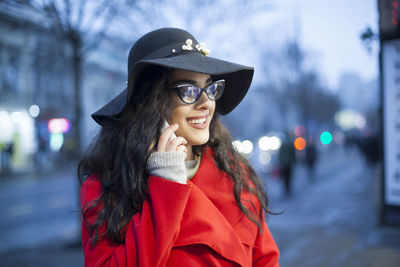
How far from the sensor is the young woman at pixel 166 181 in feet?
4.73

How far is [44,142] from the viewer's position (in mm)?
22828

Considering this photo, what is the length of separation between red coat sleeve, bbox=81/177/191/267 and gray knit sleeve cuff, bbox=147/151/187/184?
0.08 ft

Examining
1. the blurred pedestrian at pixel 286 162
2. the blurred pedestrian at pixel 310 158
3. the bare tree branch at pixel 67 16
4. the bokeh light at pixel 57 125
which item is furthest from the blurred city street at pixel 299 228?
the bokeh light at pixel 57 125

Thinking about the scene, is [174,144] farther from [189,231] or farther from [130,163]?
[189,231]

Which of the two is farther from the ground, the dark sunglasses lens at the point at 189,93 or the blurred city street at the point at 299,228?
the dark sunglasses lens at the point at 189,93

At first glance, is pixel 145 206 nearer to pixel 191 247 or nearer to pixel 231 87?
pixel 191 247

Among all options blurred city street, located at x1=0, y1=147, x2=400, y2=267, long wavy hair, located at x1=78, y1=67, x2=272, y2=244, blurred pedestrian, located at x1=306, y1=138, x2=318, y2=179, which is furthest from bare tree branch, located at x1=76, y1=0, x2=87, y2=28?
blurred pedestrian, located at x1=306, y1=138, x2=318, y2=179

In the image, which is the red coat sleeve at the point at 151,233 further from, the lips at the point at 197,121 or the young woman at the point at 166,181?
the lips at the point at 197,121

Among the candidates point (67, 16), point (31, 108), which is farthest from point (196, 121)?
point (31, 108)

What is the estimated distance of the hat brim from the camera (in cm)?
146

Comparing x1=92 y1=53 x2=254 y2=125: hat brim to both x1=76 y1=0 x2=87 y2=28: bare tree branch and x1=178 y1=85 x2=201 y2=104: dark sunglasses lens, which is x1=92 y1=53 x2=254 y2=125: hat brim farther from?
x1=76 y1=0 x2=87 y2=28: bare tree branch

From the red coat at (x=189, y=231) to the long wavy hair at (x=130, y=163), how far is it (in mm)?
42

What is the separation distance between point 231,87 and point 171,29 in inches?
20.6

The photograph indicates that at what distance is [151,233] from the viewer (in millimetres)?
1436
